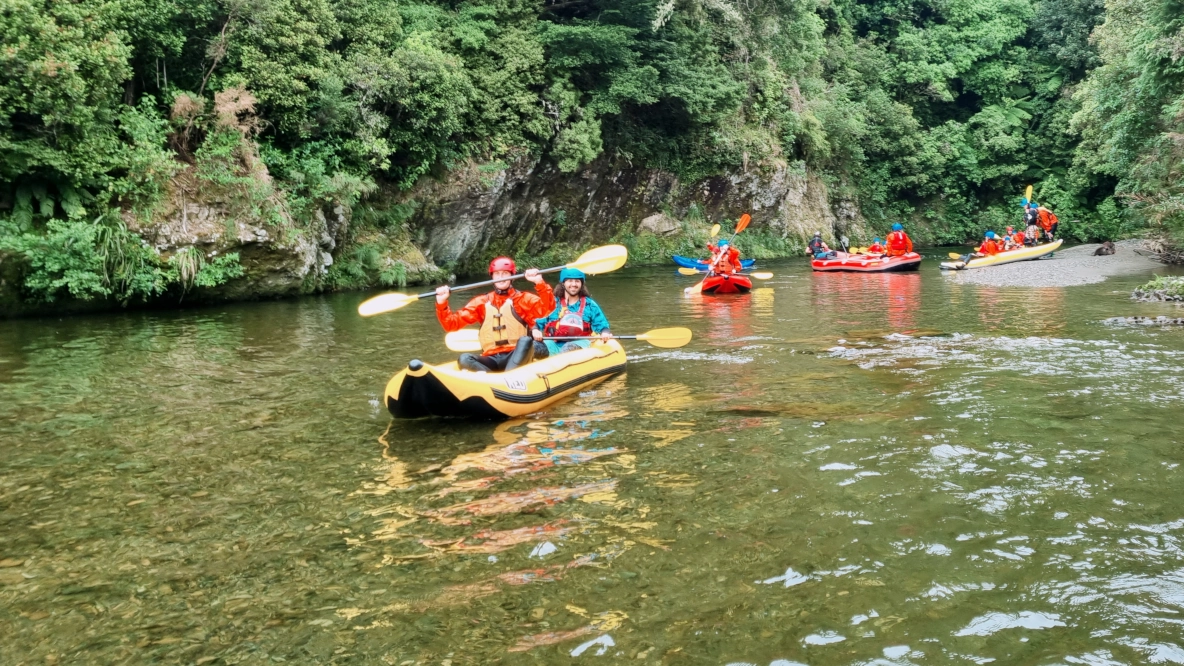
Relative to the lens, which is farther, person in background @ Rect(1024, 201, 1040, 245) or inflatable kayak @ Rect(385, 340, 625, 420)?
person in background @ Rect(1024, 201, 1040, 245)

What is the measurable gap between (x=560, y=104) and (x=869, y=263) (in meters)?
8.00

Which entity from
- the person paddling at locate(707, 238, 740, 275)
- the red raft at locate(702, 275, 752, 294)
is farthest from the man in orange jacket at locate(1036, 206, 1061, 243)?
the red raft at locate(702, 275, 752, 294)

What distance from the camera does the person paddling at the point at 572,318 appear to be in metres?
7.30

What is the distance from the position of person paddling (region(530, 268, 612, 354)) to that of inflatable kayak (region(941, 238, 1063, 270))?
501 inches

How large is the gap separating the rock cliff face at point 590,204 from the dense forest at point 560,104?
0.52m

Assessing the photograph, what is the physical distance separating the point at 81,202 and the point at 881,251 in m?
16.1

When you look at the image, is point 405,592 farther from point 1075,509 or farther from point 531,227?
point 531,227

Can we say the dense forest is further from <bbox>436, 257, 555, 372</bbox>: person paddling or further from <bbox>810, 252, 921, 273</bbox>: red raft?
<bbox>436, 257, 555, 372</bbox>: person paddling

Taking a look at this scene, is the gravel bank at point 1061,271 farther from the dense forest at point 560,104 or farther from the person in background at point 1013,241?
the dense forest at point 560,104

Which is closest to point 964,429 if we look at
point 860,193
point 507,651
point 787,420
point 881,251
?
point 787,420

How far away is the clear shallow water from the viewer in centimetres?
278

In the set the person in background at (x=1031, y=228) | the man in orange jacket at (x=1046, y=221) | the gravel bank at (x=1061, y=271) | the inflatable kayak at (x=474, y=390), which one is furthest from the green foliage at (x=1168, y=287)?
the man in orange jacket at (x=1046, y=221)

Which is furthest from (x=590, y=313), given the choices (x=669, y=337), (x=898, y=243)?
(x=898, y=243)

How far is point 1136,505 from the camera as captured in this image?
12.2 feet
